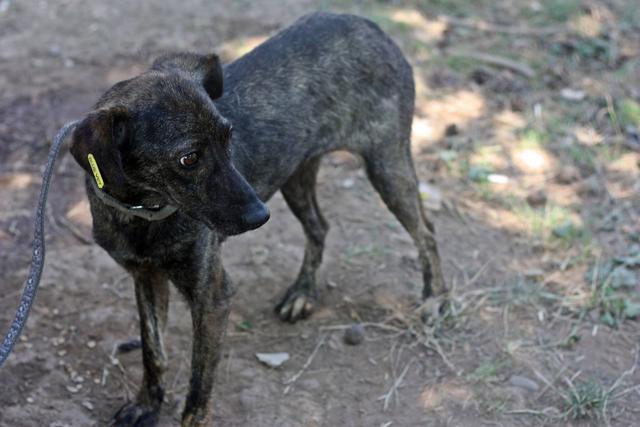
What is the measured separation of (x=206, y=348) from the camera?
13.0ft

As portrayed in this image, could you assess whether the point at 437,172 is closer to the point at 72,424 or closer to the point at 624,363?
the point at 624,363

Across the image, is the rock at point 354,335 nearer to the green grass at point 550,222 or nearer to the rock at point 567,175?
the green grass at point 550,222

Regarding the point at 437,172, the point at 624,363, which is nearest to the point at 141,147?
the point at 624,363

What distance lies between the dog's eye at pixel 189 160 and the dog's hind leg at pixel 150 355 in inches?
35.2

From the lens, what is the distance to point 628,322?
4.99 m

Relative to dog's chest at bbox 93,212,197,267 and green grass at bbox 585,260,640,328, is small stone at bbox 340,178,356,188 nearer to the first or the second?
green grass at bbox 585,260,640,328

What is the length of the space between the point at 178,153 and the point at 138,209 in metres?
0.34

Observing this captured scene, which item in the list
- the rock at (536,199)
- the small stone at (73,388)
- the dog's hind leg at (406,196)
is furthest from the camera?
the rock at (536,199)

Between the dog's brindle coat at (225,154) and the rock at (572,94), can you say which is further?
the rock at (572,94)

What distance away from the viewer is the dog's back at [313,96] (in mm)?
4270

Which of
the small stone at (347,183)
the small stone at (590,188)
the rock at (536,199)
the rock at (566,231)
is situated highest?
the small stone at (347,183)

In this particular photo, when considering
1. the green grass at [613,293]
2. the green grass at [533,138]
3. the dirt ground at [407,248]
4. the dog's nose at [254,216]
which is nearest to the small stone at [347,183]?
the dirt ground at [407,248]

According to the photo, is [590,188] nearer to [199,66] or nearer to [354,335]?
[354,335]

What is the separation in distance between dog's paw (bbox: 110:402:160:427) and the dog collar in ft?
3.75
